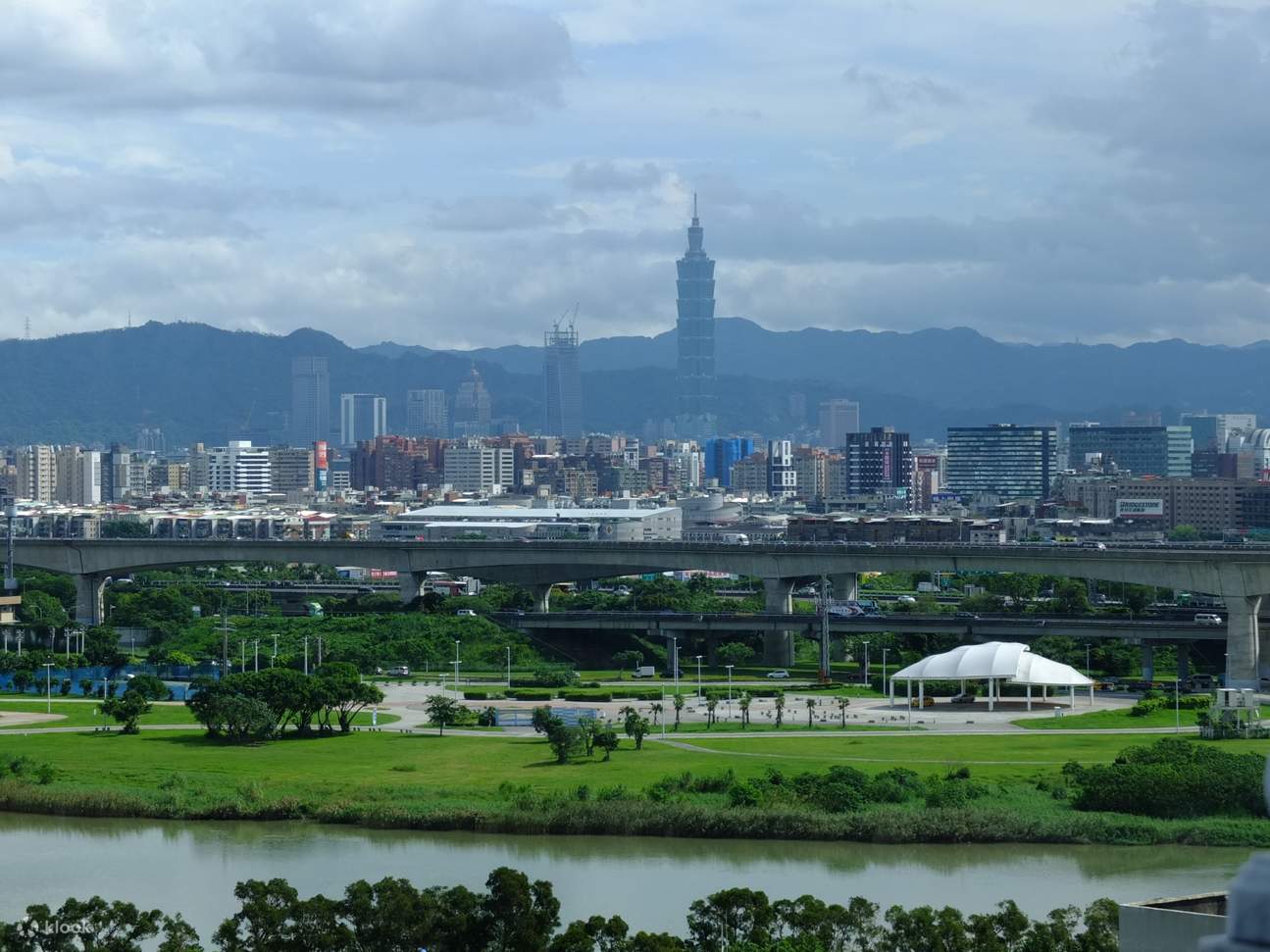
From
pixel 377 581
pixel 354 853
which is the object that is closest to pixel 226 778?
pixel 354 853

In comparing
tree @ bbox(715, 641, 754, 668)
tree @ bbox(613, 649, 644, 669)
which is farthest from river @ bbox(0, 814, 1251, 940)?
tree @ bbox(613, 649, 644, 669)

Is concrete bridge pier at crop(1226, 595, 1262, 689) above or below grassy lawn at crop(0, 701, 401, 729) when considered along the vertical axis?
above

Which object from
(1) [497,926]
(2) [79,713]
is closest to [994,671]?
(2) [79,713]

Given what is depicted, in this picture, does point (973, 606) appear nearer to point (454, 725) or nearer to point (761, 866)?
point (454, 725)

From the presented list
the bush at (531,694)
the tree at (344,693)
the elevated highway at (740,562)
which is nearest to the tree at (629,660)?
the elevated highway at (740,562)

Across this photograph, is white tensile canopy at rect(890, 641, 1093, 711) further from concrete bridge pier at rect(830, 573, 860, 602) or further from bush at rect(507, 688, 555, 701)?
concrete bridge pier at rect(830, 573, 860, 602)

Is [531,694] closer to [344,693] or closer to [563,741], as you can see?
[344,693]

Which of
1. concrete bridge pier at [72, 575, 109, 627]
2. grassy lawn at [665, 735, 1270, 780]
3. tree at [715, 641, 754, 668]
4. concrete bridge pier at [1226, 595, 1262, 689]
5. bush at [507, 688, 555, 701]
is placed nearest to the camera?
grassy lawn at [665, 735, 1270, 780]
